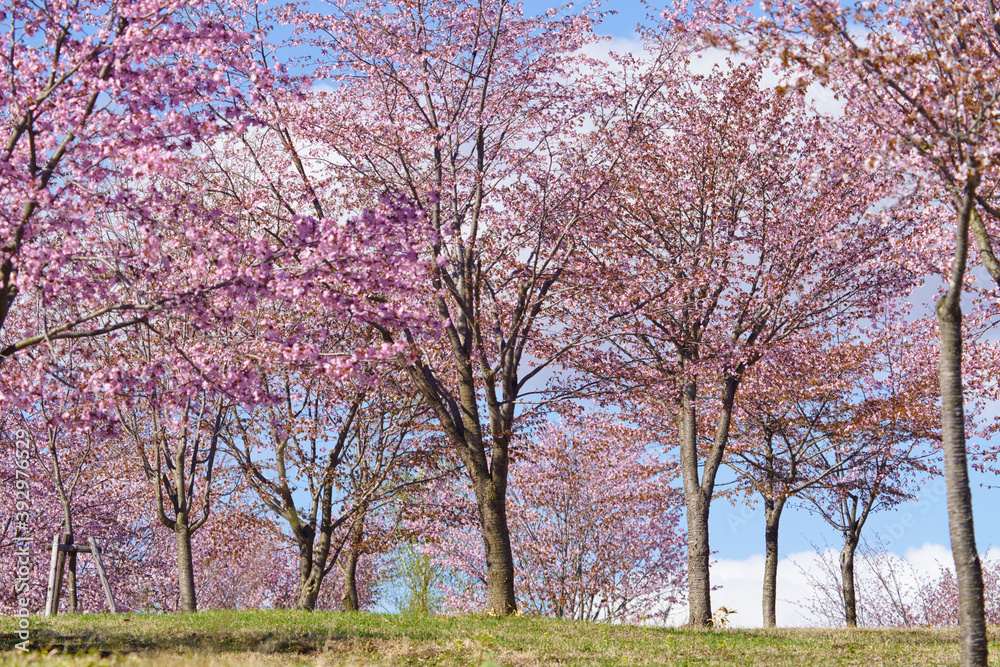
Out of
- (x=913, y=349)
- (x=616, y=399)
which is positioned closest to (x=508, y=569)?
(x=616, y=399)

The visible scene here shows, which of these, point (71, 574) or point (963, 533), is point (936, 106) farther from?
point (71, 574)

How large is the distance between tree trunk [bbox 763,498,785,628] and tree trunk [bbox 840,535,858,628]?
7.99ft

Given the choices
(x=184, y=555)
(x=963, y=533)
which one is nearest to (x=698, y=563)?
(x=963, y=533)

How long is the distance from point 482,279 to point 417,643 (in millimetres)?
7482

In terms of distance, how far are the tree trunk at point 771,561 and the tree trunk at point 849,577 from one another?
244cm

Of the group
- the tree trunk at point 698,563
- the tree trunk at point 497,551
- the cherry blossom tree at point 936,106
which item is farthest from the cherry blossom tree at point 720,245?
the cherry blossom tree at point 936,106

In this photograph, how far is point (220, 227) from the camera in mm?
11867

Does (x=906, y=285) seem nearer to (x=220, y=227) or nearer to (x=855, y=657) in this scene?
(x=855, y=657)

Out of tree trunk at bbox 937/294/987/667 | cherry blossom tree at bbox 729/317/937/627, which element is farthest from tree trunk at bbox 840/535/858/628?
tree trunk at bbox 937/294/987/667

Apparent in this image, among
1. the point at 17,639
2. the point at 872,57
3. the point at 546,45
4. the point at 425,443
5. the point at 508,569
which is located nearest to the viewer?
the point at 872,57

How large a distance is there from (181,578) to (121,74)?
12.9 meters

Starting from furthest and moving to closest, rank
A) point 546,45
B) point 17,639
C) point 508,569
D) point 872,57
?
point 546,45 < point 508,569 < point 17,639 < point 872,57

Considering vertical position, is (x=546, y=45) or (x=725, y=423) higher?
(x=546, y=45)

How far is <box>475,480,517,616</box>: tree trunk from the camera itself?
15.4m
